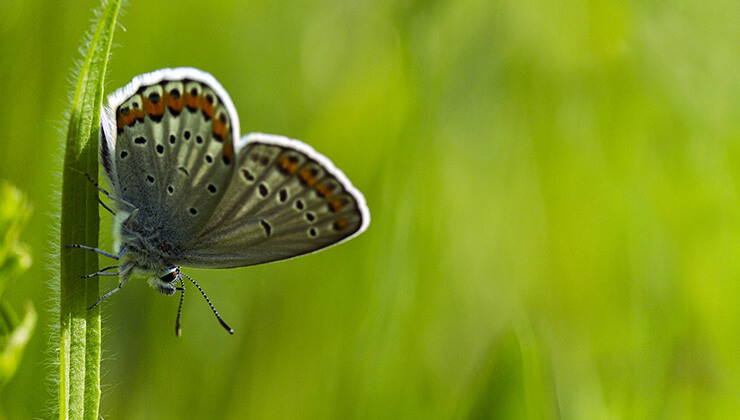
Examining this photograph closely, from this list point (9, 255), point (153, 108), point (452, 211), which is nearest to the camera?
point (9, 255)

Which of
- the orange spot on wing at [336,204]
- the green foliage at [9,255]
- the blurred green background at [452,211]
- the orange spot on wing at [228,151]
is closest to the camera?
the green foliage at [9,255]

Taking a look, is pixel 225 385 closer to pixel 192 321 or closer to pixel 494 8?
pixel 192 321

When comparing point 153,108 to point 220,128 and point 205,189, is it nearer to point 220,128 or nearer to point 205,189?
point 220,128

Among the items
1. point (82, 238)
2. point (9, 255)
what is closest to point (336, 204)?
point (82, 238)

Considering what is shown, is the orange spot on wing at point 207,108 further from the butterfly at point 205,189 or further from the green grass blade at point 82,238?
the green grass blade at point 82,238

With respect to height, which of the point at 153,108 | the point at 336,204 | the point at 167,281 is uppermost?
the point at 153,108

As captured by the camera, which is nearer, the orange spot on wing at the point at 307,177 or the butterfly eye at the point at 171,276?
the orange spot on wing at the point at 307,177

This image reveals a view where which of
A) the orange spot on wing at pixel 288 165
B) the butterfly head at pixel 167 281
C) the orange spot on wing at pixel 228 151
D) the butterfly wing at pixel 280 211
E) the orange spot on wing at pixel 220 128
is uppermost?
the orange spot on wing at pixel 220 128

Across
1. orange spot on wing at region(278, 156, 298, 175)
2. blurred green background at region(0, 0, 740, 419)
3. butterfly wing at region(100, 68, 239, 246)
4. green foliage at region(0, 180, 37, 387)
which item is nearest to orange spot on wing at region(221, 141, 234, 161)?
butterfly wing at region(100, 68, 239, 246)

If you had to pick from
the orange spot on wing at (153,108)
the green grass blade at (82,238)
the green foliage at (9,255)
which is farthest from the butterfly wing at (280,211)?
the green foliage at (9,255)
